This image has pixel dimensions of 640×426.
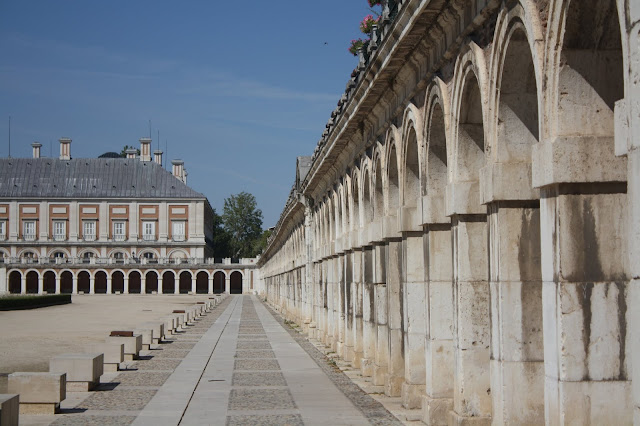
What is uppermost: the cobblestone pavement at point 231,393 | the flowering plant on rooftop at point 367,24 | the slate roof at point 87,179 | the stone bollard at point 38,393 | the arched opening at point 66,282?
the slate roof at point 87,179

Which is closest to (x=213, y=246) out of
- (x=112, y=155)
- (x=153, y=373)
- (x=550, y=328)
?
(x=112, y=155)

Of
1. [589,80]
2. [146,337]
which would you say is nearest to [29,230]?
[146,337]

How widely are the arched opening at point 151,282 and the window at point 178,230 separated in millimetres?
7839

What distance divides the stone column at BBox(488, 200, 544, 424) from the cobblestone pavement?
138 inches

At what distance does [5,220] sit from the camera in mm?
114938

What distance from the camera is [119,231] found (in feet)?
384

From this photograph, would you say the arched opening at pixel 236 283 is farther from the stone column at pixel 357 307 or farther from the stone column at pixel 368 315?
the stone column at pixel 368 315

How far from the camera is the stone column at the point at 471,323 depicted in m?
10.1

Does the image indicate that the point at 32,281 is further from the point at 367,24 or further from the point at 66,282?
the point at 367,24

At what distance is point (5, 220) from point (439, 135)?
4345 inches

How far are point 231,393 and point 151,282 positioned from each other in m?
98.1

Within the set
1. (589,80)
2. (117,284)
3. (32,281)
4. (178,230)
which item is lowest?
(117,284)

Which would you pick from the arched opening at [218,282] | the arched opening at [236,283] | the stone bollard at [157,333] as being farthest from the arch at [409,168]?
the arched opening at [236,283]

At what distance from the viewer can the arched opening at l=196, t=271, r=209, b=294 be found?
11319 centimetres
